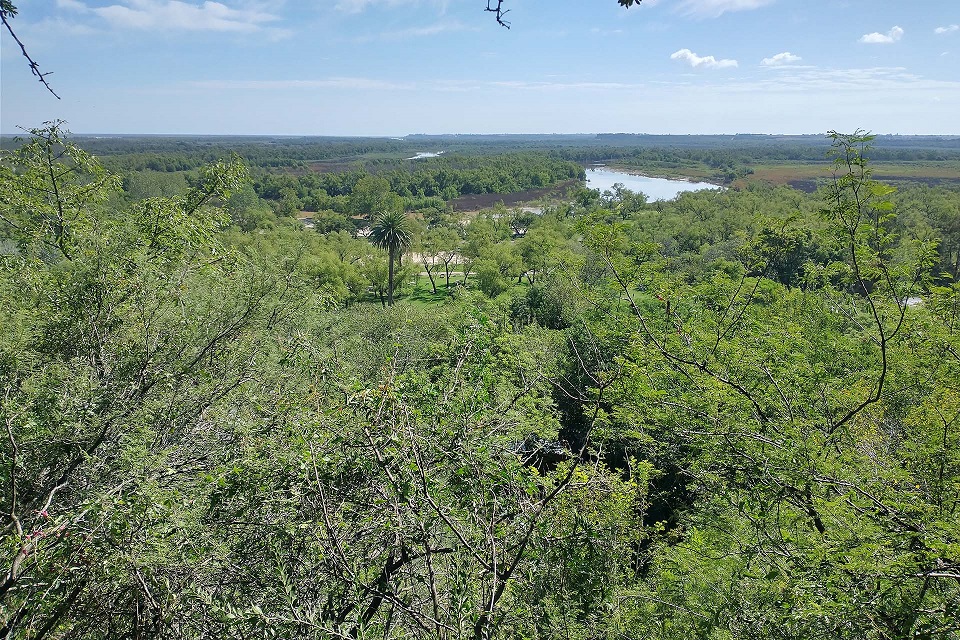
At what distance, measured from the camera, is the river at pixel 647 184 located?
4661 inches

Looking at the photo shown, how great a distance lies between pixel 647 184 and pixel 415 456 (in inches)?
5886

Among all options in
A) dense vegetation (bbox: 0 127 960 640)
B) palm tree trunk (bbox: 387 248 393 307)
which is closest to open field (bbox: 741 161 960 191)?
palm tree trunk (bbox: 387 248 393 307)

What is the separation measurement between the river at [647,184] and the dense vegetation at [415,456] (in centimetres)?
10668

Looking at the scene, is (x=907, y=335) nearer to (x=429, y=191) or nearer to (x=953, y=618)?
(x=953, y=618)

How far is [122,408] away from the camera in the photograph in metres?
5.60

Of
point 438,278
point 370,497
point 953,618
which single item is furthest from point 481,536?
point 438,278

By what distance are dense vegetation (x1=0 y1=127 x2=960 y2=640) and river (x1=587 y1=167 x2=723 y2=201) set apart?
107m

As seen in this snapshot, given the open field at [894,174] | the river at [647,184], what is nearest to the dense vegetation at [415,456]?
the open field at [894,174]

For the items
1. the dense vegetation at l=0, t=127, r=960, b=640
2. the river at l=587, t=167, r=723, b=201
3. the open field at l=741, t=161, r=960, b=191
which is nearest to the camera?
Result: the dense vegetation at l=0, t=127, r=960, b=640

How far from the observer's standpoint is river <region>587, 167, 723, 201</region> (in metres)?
118

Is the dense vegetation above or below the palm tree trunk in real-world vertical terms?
above

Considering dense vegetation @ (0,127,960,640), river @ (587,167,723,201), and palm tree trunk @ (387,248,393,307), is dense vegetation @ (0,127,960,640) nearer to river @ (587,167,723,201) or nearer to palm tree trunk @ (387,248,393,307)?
palm tree trunk @ (387,248,393,307)

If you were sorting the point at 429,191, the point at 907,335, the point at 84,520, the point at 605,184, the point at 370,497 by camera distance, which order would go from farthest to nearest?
the point at 605,184 → the point at 429,191 → the point at 907,335 → the point at 370,497 → the point at 84,520

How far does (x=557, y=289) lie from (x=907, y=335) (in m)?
25.6
